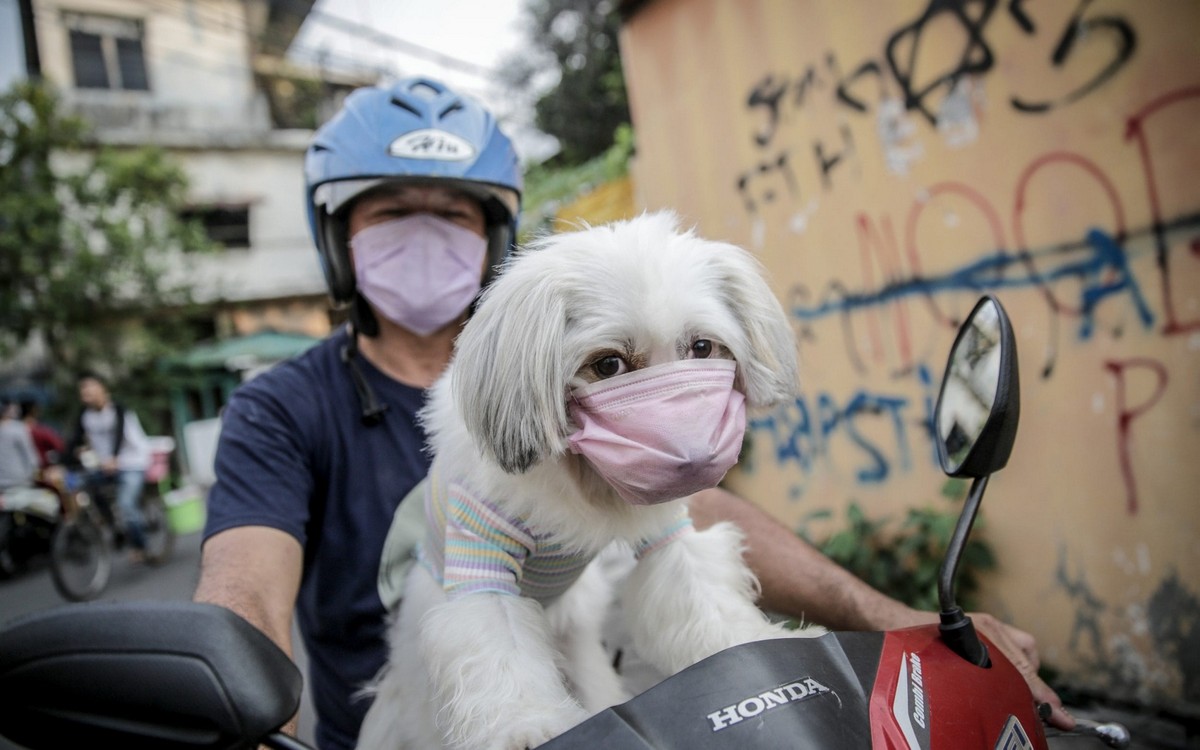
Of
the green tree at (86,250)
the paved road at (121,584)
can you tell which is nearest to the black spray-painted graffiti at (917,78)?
the paved road at (121,584)

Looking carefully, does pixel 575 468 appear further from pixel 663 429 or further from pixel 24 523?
pixel 24 523

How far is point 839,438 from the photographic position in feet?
15.8

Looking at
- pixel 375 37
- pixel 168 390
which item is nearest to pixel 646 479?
pixel 375 37

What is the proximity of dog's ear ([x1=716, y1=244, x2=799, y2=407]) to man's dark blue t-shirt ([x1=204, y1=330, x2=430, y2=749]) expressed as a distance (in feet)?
3.17

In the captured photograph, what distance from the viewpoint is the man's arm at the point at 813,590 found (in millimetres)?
1504

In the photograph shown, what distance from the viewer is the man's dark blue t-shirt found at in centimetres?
181

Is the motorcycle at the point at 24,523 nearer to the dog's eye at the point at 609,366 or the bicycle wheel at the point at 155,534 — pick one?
the bicycle wheel at the point at 155,534

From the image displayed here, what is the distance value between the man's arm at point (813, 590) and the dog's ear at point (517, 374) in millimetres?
792

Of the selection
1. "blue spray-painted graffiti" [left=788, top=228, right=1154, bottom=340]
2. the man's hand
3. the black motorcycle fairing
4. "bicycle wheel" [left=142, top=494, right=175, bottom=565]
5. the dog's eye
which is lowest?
"bicycle wheel" [left=142, top=494, right=175, bottom=565]

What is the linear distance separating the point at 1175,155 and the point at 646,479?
316 cm

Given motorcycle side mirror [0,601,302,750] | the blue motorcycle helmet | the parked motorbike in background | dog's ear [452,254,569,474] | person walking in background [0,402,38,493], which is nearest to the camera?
motorcycle side mirror [0,601,302,750]

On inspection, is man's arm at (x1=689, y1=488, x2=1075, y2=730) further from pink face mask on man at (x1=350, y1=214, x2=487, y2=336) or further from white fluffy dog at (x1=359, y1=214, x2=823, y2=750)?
pink face mask on man at (x1=350, y1=214, x2=487, y2=336)

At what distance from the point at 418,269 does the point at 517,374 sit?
103cm

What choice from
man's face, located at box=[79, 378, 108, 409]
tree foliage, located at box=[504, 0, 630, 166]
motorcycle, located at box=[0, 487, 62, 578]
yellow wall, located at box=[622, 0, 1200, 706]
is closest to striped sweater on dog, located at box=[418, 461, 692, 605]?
yellow wall, located at box=[622, 0, 1200, 706]
